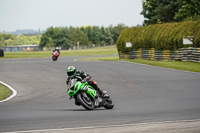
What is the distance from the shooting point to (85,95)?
1213 cm

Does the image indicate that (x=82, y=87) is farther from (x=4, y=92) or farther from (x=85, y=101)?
(x=4, y=92)

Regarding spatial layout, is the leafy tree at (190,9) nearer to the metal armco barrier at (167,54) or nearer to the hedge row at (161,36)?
the hedge row at (161,36)

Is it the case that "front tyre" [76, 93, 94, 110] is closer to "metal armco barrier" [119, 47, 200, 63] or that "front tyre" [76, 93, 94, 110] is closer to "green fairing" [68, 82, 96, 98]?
"green fairing" [68, 82, 96, 98]

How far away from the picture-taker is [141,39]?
48000 millimetres

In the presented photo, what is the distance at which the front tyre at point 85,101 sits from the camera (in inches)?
474

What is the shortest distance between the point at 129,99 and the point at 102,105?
3.55 metres

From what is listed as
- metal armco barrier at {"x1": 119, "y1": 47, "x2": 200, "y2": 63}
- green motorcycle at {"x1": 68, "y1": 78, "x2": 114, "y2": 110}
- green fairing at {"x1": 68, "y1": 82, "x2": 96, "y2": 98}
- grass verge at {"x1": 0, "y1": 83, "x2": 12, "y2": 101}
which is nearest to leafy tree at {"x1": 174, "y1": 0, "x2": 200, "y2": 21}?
metal armco barrier at {"x1": 119, "y1": 47, "x2": 200, "y2": 63}

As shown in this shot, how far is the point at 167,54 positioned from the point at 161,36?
2312mm

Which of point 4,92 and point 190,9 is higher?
point 190,9

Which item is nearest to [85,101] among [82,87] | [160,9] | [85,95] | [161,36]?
[85,95]

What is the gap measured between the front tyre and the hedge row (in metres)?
25.8

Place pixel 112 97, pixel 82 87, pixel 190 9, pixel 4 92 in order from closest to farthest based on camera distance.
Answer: pixel 82 87 → pixel 112 97 → pixel 4 92 → pixel 190 9

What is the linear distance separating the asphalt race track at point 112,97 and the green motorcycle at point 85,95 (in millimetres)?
242

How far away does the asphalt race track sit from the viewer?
10.1 meters
